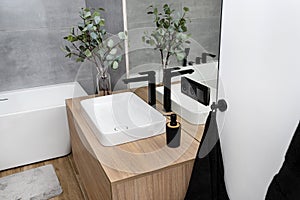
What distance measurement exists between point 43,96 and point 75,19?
0.90 m

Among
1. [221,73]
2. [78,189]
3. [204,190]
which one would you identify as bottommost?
[78,189]

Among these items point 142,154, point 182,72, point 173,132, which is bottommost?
point 142,154

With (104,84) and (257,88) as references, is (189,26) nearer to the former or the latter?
(257,88)

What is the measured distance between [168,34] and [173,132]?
1.79ft

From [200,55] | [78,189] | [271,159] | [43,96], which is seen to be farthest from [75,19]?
[271,159]

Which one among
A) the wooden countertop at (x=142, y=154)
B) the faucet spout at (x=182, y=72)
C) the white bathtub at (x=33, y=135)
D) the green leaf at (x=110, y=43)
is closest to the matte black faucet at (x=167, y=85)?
the faucet spout at (x=182, y=72)

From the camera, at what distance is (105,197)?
143 centimetres

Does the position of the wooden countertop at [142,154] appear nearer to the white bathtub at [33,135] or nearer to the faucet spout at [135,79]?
the faucet spout at [135,79]

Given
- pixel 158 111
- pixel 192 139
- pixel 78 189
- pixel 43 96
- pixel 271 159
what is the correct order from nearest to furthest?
1. pixel 271 159
2. pixel 192 139
3. pixel 158 111
4. pixel 78 189
5. pixel 43 96

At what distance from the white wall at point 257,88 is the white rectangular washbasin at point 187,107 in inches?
11.2

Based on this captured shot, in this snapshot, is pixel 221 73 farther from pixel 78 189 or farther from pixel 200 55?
pixel 78 189

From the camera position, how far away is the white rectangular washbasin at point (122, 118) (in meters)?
1.55

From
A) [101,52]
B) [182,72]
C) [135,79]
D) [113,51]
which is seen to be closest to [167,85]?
[182,72]

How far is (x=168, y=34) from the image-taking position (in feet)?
5.42
